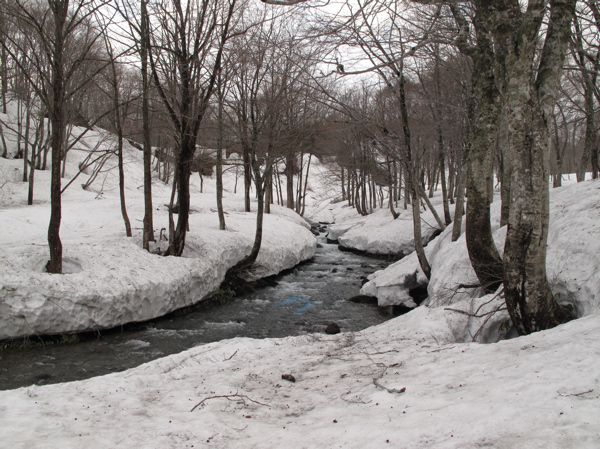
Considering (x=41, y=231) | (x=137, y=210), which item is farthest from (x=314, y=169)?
(x=41, y=231)

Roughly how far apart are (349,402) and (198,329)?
720cm

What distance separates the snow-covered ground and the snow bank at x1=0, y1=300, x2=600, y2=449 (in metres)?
4.86

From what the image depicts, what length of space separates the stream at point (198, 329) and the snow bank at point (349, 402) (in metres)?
3.35

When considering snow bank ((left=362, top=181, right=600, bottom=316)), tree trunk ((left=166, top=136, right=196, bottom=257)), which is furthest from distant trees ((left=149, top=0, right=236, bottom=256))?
snow bank ((left=362, top=181, right=600, bottom=316))

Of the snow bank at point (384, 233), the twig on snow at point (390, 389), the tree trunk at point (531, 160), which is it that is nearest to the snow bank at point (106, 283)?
the twig on snow at point (390, 389)

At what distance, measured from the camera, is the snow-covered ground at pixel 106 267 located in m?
9.07

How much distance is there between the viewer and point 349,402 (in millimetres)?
4121

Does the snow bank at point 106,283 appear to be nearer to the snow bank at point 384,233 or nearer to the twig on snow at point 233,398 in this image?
the twig on snow at point 233,398

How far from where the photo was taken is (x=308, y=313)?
12.0 meters

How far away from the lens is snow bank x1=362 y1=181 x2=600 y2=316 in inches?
228

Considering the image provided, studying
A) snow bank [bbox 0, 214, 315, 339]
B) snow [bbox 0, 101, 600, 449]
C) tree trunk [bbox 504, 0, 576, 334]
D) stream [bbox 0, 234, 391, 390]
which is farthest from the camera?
snow bank [bbox 0, 214, 315, 339]

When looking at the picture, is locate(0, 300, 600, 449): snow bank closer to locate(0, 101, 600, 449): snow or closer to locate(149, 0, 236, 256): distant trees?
locate(0, 101, 600, 449): snow

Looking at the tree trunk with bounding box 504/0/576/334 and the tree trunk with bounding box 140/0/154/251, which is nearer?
the tree trunk with bounding box 504/0/576/334

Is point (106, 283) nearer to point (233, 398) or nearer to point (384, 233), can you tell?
point (233, 398)
